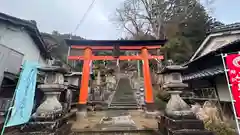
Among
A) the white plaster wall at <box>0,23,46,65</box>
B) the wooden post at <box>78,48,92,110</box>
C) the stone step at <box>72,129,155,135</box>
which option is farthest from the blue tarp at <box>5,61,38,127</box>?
the wooden post at <box>78,48,92,110</box>

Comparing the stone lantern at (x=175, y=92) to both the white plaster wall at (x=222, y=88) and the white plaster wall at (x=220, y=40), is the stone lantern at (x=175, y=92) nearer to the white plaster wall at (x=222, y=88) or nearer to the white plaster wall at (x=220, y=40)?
the white plaster wall at (x=222, y=88)

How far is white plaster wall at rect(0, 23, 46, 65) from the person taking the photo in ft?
20.0

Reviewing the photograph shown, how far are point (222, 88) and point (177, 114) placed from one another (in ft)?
11.8

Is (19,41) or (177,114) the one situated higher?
(19,41)

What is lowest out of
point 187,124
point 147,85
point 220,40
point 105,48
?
point 187,124

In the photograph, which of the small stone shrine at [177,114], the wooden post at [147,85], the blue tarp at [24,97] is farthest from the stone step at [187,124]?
the wooden post at [147,85]

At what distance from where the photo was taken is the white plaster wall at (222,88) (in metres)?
4.99

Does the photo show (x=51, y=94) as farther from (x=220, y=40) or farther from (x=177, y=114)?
(x=220, y=40)

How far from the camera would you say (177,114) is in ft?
10.4

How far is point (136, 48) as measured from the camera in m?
9.43

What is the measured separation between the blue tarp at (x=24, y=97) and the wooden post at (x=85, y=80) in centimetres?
487

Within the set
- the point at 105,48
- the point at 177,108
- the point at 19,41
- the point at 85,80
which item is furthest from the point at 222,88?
the point at 19,41

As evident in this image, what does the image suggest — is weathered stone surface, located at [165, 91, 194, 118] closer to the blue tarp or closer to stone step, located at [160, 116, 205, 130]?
stone step, located at [160, 116, 205, 130]

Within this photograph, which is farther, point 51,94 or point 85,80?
point 85,80
